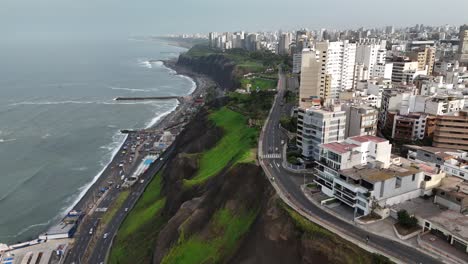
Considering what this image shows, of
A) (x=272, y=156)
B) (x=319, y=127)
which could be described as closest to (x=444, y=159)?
(x=319, y=127)

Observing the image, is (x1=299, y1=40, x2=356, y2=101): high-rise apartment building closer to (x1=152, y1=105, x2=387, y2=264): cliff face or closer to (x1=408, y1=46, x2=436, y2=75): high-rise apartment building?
(x1=408, y1=46, x2=436, y2=75): high-rise apartment building

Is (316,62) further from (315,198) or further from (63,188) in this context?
(63,188)

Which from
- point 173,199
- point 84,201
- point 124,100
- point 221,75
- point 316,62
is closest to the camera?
point 173,199

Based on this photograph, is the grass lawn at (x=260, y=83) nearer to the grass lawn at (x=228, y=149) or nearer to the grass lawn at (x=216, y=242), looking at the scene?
the grass lawn at (x=228, y=149)

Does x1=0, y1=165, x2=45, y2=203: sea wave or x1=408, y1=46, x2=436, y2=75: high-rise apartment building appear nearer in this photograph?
x1=0, y1=165, x2=45, y2=203: sea wave

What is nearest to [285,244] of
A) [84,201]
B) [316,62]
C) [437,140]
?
[437,140]

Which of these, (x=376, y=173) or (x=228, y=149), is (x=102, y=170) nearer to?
(x=228, y=149)

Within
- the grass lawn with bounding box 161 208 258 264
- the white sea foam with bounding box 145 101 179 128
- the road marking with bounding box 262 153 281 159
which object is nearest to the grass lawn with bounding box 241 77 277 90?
the white sea foam with bounding box 145 101 179 128
